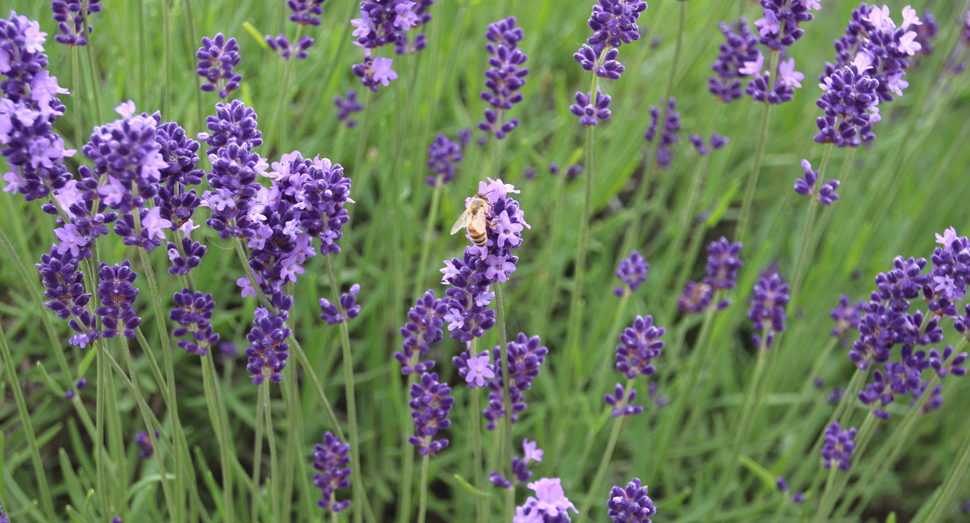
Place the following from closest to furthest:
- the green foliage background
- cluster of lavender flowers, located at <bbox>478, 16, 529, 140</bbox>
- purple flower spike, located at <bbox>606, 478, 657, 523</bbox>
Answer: purple flower spike, located at <bbox>606, 478, 657, 523</bbox> → cluster of lavender flowers, located at <bbox>478, 16, 529, 140</bbox> → the green foliage background

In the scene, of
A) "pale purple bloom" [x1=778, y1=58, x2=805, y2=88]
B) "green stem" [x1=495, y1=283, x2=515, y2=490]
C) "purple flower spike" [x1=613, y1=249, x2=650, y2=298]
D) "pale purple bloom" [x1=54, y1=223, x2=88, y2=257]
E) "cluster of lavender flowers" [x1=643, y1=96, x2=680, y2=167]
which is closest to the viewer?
"pale purple bloom" [x1=54, y1=223, x2=88, y2=257]

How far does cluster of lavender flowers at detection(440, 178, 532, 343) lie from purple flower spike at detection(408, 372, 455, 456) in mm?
216

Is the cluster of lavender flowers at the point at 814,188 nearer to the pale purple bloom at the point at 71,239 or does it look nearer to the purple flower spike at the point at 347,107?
the purple flower spike at the point at 347,107

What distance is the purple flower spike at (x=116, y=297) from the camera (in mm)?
1568

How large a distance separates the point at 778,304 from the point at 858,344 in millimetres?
490

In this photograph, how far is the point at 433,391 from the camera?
6.01 ft

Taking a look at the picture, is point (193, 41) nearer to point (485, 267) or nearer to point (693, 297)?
point (485, 267)

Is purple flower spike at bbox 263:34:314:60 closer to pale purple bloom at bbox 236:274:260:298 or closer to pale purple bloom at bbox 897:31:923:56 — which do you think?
pale purple bloom at bbox 236:274:260:298

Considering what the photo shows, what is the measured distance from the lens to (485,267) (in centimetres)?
154

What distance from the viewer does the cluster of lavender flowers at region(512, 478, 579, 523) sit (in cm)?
139

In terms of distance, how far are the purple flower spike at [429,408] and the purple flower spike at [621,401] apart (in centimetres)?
51

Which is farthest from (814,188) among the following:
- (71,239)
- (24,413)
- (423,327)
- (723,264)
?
(24,413)

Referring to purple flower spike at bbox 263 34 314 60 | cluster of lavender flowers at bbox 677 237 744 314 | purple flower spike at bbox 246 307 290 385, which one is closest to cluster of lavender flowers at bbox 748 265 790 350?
cluster of lavender flowers at bbox 677 237 744 314

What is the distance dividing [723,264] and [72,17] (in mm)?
2087
